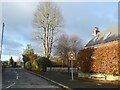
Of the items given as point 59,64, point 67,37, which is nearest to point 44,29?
point 59,64

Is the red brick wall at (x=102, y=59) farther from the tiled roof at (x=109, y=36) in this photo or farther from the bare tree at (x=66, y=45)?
the bare tree at (x=66, y=45)

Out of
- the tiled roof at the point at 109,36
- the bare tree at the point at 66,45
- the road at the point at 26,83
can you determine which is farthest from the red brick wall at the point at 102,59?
the bare tree at the point at 66,45

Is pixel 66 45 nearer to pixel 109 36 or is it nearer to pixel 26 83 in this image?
pixel 109 36

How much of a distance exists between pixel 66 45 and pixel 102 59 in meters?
54.8

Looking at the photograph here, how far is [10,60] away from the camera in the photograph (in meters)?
134

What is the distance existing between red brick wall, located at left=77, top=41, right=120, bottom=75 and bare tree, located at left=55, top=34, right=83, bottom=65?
42.4 metres

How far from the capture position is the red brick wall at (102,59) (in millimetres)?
25634

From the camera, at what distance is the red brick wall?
25.6 meters

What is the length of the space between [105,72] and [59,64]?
41.0m

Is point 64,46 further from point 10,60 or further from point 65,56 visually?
point 10,60

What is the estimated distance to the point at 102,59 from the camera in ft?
94.0

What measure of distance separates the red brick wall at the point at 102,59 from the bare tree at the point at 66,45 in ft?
139

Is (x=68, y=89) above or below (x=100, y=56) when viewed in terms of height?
below

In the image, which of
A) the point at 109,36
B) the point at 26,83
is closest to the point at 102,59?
the point at 26,83
